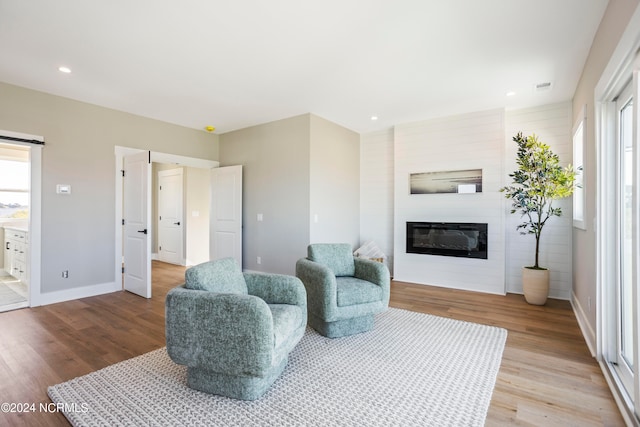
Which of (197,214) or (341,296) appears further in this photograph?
(197,214)

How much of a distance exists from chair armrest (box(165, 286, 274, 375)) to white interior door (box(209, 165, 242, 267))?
11.0 ft

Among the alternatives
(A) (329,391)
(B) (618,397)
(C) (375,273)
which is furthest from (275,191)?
(B) (618,397)

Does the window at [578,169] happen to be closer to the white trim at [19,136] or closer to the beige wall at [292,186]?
the beige wall at [292,186]

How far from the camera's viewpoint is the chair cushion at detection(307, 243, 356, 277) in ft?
10.8

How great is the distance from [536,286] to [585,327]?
0.96 metres

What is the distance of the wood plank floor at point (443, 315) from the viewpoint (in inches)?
73.5

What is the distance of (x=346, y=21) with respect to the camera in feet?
7.95

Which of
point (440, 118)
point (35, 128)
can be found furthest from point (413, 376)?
point (35, 128)

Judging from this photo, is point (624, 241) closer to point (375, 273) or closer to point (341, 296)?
point (375, 273)

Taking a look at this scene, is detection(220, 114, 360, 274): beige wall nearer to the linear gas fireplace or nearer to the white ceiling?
the white ceiling

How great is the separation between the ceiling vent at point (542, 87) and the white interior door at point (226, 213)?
14.2 ft

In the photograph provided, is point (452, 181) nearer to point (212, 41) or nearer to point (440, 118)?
point (440, 118)

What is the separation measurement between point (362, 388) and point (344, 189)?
12.4ft

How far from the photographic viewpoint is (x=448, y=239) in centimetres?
483
